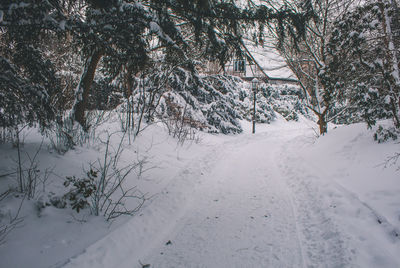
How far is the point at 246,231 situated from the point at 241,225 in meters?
0.17

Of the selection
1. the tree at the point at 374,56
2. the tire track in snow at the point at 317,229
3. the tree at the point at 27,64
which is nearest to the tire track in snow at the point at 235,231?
the tire track in snow at the point at 317,229

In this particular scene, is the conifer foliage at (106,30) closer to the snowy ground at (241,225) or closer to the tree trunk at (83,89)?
the tree trunk at (83,89)

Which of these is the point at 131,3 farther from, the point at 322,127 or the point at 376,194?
the point at 322,127

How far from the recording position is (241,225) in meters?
2.90

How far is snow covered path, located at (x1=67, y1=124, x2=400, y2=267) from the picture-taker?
2145mm

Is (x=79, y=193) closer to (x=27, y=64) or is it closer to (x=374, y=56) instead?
(x=27, y=64)

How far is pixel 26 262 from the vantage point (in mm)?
1792

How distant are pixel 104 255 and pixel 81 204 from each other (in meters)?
0.81

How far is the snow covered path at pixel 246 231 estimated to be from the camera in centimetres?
214

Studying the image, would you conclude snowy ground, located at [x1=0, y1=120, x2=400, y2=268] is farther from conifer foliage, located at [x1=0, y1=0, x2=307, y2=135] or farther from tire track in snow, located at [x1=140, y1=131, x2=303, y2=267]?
conifer foliage, located at [x1=0, y1=0, x2=307, y2=135]

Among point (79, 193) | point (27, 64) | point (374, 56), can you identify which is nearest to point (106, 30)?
point (27, 64)

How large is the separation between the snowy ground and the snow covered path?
1 cm

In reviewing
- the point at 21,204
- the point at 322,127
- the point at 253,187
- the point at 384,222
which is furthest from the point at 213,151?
the point at 21,204

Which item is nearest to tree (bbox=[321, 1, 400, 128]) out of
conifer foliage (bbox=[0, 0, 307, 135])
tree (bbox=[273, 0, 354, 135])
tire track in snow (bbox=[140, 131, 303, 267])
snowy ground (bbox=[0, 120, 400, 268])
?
snowy ground (bbox=[0, 120, 400, 268])
